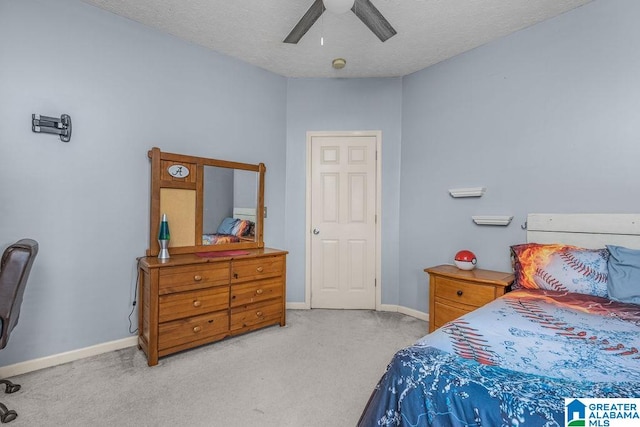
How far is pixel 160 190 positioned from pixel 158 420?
1834 millimetres

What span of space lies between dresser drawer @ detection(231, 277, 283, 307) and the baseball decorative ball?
1.82 metres

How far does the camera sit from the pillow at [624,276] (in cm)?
185

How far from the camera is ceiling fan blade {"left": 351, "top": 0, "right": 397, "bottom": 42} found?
6.23 feet

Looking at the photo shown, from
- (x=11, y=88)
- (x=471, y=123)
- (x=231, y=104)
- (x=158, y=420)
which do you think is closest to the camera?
(x=158, y=420)

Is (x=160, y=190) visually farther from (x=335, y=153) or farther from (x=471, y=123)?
(x=471, y=123)

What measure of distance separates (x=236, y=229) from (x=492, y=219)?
260 centimetres

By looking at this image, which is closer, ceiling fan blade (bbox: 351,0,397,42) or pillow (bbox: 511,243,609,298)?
ceiling fan blade (bbox: 351,0,397,42)

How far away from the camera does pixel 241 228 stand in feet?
11.2

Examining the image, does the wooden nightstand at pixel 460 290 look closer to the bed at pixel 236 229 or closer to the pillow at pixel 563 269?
the pillow at pixel 563 269

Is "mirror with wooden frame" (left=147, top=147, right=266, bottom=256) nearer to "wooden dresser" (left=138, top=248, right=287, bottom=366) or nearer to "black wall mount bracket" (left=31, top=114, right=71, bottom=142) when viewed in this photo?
"wooden dresser" (left=138, top=248, right=287, bottom=366)

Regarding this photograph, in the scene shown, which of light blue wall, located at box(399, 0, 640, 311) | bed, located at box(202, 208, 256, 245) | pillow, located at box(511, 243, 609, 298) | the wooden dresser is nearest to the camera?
pillow, located at box(511, 243, 609, 298)

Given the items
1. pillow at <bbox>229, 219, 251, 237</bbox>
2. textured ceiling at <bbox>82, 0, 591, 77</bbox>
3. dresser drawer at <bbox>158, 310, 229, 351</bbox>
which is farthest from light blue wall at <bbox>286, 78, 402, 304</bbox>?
dresser drawer at <bbox>158, 310, 229, 351</bbox>

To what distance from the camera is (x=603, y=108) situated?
7.79ft

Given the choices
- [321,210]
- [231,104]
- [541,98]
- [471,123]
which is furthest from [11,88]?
[541,98]
